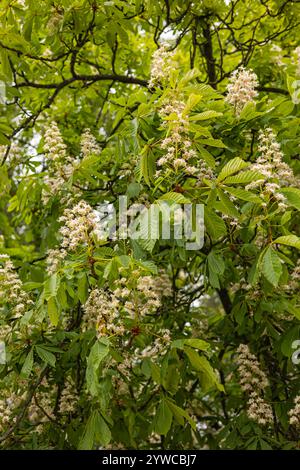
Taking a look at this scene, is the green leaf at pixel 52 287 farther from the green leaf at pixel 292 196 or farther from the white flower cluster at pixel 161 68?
the white flower cluster at pixel 161 68

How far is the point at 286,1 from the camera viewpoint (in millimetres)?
3469

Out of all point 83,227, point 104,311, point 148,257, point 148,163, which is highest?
point 148,163

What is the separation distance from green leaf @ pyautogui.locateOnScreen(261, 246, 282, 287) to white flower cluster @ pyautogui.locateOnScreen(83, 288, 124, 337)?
1.83ft

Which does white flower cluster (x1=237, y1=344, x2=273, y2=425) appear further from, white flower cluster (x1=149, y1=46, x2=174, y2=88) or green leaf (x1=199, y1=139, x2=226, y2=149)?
white flower cluster (x1=149, y1=46, x2=174, y2=88)

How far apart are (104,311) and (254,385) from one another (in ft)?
3.92

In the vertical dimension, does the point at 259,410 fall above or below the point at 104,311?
below

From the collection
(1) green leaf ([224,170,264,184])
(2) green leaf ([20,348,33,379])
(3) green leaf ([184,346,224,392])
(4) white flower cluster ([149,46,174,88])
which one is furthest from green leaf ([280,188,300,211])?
(2) green leaf ([20,348,33,379])

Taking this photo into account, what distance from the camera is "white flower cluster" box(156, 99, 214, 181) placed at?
2.15 m

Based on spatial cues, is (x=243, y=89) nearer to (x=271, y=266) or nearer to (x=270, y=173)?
(x=270, y=173)

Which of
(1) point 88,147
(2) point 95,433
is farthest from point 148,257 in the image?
(2) point 95,433

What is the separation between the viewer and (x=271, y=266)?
200 centimetres

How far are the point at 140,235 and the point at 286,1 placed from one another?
2237 mm
